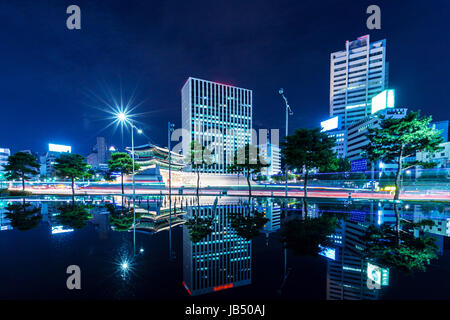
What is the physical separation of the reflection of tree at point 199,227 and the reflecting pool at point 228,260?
6 cm

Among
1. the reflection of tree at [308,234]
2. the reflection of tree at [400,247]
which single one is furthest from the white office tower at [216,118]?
the reflection of tree at [400,247]

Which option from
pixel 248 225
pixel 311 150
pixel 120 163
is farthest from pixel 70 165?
pixel 311 150

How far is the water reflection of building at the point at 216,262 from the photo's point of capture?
178 inches

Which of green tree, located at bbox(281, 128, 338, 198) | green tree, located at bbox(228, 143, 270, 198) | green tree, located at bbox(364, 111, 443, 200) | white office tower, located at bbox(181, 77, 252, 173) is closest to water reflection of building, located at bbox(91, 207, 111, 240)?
green tree, located at bbox(228, 143, 270, 198)

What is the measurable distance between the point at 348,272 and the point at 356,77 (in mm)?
131522

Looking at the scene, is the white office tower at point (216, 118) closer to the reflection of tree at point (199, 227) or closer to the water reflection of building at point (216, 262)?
the reflection of tree at point (199, 227)

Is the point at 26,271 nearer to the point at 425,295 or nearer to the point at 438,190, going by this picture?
the point at 425,295

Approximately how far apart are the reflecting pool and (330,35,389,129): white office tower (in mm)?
114199

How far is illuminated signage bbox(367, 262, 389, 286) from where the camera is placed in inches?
179

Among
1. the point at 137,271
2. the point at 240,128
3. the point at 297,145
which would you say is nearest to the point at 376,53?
the point at 240,128

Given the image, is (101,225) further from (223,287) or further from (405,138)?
(405,138)

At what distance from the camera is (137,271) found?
5105 millimetres

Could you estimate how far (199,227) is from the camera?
9406 mm
